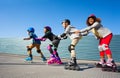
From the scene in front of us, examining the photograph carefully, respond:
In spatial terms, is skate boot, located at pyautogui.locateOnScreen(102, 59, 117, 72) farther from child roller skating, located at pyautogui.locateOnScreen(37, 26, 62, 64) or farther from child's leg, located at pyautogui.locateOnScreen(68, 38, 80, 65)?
child roller skating, located at pyautogui.locateOnScreen(37, 26, 62, 64)

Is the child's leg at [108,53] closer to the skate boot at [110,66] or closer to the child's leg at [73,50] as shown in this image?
the skate boot at [110,66]

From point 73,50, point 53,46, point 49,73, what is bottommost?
point 49,73

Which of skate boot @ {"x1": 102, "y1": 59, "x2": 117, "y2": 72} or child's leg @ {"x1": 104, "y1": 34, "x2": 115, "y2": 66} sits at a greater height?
child's leg @ {"x1": 104, "y1": 34, "x2": 115, "y2": 66}

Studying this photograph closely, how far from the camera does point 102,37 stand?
721 centimetres

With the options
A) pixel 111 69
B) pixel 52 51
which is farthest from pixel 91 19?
pixel 52 51

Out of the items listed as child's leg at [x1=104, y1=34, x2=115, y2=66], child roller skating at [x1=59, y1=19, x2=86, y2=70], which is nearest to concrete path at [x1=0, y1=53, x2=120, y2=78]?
child's leg at [x1=104, y1=34, x2=115, y2=66]

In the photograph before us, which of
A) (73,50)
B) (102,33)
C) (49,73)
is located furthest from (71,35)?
(49,73)

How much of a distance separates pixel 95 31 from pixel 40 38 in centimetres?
283

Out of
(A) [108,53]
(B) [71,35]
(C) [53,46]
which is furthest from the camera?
(C) [53,46]

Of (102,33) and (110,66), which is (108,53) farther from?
(102,33)

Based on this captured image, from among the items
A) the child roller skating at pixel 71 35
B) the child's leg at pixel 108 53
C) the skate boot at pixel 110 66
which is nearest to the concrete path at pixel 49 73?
the skate boot at pixel 110 66

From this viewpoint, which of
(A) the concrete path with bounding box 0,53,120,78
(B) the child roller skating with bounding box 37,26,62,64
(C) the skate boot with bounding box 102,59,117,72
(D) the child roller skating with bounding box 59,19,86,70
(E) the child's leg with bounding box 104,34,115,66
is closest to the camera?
(A) the concrete path with bounding box 0,53,120,78

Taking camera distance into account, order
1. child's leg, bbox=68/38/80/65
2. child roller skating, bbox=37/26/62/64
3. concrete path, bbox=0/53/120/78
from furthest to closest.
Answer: child roller skating, bbox=37/26/62/64
child's leg, bbox=68/38/80/65
concrete path, bbox=0/53/120/78

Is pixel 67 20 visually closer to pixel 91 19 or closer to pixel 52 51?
pixel 91 19
